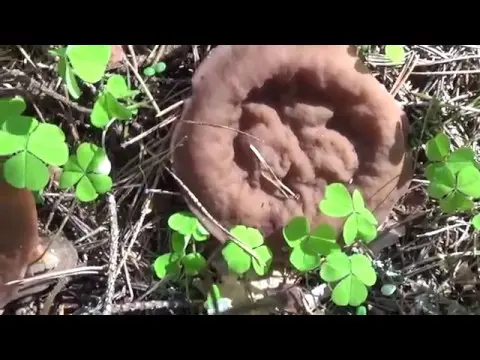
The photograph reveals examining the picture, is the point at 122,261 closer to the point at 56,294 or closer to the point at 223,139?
the point at 56,294

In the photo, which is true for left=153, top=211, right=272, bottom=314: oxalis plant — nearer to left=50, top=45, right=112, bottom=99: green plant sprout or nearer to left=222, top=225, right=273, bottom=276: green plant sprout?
left=222, top=225, right=273, bottom=276: green plant sprout

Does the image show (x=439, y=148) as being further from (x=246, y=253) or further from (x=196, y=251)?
(x=196, y=251)

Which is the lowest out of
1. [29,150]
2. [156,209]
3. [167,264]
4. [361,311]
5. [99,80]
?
[361,311]

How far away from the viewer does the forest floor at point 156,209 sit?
2129 mm

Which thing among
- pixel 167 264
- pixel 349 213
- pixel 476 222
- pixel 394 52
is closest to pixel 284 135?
pixel 349 213

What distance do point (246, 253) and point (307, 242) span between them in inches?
7.3

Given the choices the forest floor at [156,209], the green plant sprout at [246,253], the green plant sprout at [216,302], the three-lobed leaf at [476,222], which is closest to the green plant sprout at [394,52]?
the forest floor at [156,209]

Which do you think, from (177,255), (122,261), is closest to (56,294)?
Result: (122,261)

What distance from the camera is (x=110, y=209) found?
213cm

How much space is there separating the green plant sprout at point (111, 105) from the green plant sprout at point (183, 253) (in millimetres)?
346

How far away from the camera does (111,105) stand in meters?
2.04

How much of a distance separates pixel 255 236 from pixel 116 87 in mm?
619

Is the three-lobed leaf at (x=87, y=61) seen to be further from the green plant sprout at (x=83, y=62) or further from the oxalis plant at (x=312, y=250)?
the oxalis plant at (x=312, y=250)

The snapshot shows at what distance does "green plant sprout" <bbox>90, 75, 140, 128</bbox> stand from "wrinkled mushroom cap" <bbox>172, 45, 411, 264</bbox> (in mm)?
176
